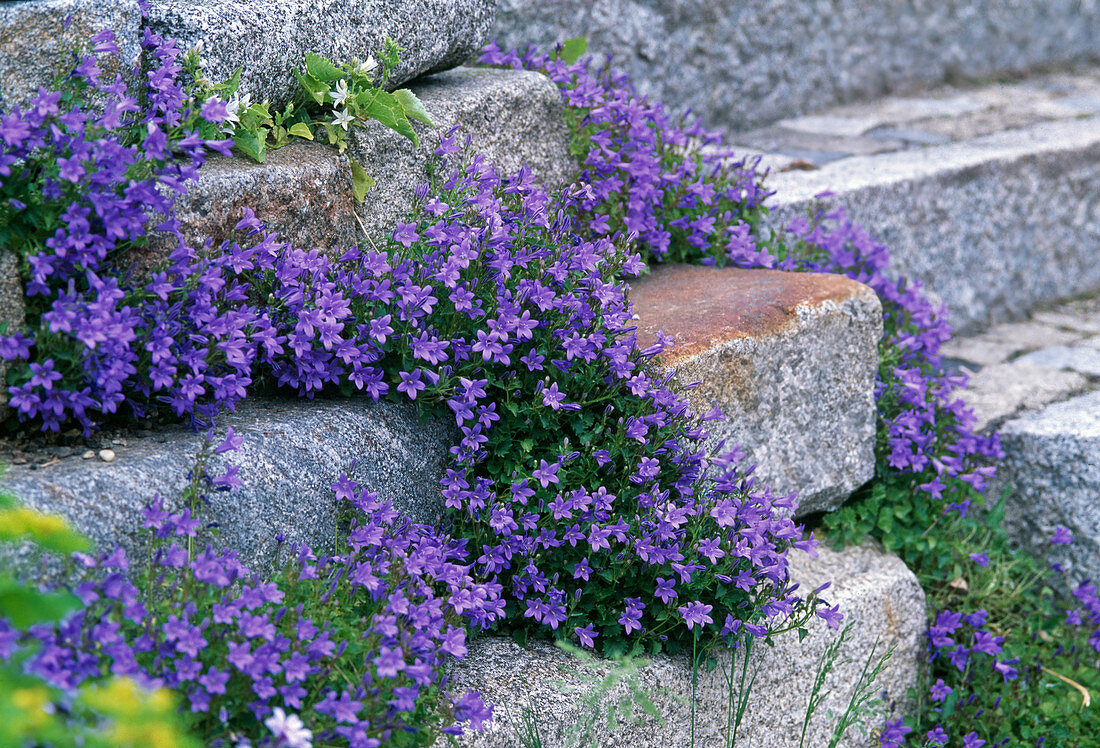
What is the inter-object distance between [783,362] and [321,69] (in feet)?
Result: 4.92

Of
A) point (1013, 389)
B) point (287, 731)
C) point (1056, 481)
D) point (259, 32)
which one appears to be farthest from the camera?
point (1013, 389)

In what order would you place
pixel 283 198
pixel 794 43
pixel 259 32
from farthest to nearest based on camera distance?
1. pixel 794 43
2. pixel 259 32
3. pixel 283 198

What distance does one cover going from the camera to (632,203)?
3078mm

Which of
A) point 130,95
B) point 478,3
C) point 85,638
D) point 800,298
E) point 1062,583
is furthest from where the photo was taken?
point 1062,583

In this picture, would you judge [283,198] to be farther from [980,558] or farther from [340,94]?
[980,558]

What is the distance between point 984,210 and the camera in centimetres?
464

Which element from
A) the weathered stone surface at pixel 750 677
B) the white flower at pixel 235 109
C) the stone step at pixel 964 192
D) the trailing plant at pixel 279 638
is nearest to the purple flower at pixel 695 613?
the weathered stone surface at pixel 750 677

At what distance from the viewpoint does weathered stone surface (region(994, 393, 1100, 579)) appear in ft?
11.2

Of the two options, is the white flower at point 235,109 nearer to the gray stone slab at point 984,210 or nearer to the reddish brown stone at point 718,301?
the reddish brown stone at point 718,301

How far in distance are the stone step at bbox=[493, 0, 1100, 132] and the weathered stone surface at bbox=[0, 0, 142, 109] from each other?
88.3 inches

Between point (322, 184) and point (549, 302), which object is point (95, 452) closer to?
point (322, 184)

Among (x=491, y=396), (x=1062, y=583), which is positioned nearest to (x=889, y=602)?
(x=1062, y=583)

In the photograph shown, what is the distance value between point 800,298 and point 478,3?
1377mm

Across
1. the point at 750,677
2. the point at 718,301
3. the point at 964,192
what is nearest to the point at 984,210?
the point at 964,192
